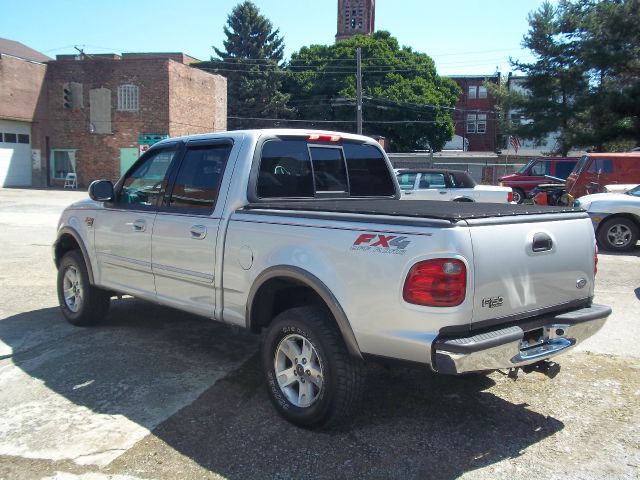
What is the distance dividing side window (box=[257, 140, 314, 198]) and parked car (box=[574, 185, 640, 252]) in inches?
336

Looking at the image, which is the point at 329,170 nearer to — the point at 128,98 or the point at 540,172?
the point at 540,172

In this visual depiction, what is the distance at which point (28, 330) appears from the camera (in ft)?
19.5

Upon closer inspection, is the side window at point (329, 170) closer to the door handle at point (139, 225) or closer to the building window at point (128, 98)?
the door handle at point (139, 225)

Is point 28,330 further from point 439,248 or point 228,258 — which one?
point 439,248

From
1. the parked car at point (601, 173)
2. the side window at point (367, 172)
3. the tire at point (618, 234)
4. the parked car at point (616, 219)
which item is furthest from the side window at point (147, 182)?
the parked car at point (601, 173)

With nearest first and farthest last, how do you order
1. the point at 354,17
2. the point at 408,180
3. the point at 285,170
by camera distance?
the point at 285,170 < the point at 408,180 < the point at 354,17

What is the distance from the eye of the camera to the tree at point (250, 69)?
53125 millimetres

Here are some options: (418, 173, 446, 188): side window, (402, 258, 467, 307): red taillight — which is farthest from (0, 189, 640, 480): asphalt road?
(418, 173, 446, 188): side window

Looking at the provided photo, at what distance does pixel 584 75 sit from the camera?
2978 cm

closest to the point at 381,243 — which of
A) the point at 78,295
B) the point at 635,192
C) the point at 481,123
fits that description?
the point at 78,295

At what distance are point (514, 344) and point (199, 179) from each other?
9.06 ft

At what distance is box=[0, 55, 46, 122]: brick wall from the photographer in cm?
3216

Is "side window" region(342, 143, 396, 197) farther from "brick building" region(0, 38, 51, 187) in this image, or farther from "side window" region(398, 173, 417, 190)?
"brick building" region(0, 38, 51, 187)

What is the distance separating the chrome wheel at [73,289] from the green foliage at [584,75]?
26.8 m
